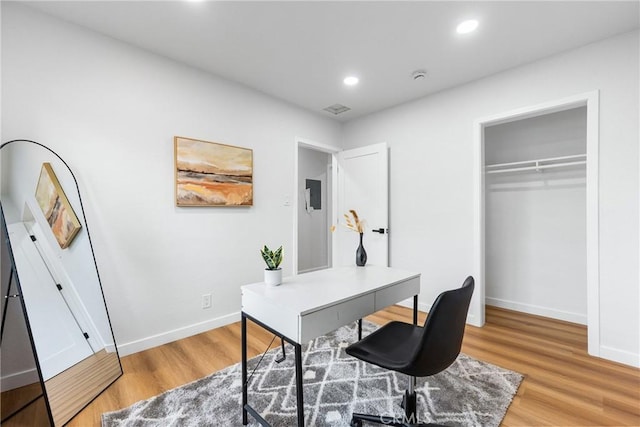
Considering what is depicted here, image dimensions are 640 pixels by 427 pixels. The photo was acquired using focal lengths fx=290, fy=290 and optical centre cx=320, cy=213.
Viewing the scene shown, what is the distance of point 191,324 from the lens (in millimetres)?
2791

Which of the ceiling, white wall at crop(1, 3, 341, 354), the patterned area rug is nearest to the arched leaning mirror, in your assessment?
white wall at crop(1, 3, 341, 354)

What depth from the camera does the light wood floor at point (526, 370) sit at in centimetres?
171

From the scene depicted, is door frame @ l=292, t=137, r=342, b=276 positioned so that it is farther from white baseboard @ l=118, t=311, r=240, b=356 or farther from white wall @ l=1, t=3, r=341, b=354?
white baseboard @ l=118, t=311, r=240, b=356

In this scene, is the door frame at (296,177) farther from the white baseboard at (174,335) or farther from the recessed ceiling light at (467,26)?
the recessed ceiling light at (467,26)

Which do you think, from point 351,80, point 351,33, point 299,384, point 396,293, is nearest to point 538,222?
point 396,293

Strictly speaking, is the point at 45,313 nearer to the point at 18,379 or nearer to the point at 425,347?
the point at 18,379

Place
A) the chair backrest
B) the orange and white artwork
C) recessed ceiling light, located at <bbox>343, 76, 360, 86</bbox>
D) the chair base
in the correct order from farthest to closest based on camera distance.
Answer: recessed ceiling light, located at <bbox>343, 76, 360, 86</bbox>
the orange and white artwork
the chair base
the chair backrest

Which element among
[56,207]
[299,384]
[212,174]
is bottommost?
[299,384]

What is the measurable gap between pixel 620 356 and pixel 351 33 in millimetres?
3284

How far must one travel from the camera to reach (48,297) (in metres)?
1.79

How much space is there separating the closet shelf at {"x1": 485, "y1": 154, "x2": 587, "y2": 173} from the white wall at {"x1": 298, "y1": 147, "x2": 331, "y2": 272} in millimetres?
3030

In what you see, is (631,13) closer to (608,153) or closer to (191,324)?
(608,153)

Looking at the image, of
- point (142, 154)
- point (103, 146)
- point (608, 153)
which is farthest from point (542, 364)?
point (103, 146)

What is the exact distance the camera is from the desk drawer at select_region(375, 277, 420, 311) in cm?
178
